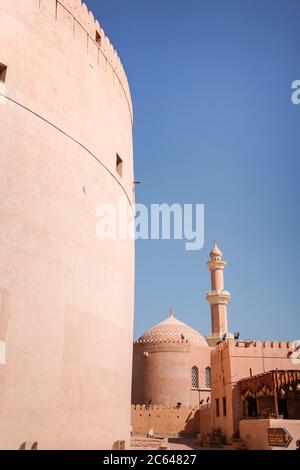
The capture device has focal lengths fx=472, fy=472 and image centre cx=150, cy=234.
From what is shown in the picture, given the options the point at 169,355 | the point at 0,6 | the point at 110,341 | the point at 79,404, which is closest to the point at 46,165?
the point at 0,6

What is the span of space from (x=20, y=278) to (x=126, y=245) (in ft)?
10.9

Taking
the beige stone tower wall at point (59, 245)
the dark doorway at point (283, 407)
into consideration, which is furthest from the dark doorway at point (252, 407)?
the beige stone tower wall at point (59, 245)

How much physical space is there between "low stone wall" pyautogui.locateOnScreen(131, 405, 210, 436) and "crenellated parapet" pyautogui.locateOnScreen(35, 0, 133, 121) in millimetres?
20200

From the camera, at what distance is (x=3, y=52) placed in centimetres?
692

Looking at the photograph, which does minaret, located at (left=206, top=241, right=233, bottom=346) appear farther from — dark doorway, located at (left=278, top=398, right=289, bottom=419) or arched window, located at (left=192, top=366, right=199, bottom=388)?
dark doorway, located at (left=278, top=398, right=289, bottom=419)

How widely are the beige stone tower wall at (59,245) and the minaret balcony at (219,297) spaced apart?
20.4m

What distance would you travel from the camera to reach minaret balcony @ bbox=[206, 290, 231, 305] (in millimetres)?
28859

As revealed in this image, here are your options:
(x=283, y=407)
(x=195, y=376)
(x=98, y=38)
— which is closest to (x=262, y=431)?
(x=283, y=407)

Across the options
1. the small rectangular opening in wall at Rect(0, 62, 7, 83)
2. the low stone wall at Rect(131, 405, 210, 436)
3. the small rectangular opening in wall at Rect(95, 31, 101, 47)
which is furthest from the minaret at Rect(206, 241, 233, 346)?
the small rectangular opening in wall at Rect(0, 62, 7, 83)

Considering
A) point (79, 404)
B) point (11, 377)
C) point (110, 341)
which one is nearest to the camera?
point (11, 377)

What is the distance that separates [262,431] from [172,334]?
16779 millimetres

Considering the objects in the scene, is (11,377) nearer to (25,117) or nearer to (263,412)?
(25,117)

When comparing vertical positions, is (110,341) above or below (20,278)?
below

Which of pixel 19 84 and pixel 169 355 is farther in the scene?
pixel 169 355
